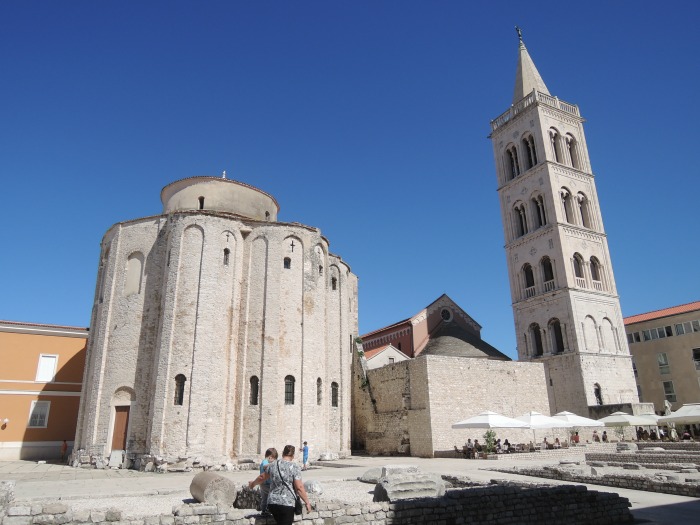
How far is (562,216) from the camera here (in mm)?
39000

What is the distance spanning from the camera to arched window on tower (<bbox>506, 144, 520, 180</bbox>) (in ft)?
144

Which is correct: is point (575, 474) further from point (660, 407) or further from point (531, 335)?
point (660, 407)

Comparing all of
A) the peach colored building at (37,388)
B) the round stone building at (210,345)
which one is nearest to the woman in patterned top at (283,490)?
the round stone building at (210,345)

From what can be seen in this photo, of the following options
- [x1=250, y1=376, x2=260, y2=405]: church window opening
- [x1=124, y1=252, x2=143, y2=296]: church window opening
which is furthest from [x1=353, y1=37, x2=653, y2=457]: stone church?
[x1=124, y1=252, x2=143, y2=296]: church window opening

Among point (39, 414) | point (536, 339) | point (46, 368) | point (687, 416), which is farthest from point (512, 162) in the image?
point (39, 414)

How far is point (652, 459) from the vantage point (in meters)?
18.8

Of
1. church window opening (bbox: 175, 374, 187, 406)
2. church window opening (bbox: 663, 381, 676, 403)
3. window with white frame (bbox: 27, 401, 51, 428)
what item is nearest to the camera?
church window opening (bbox: 175, 374, 187, 406)

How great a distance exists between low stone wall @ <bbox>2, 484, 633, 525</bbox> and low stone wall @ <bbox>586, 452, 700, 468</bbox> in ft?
30.3

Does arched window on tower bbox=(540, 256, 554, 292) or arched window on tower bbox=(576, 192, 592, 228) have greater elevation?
arched window on tower bbox=(576, 192, 592, 228)

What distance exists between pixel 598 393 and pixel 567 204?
15298mm

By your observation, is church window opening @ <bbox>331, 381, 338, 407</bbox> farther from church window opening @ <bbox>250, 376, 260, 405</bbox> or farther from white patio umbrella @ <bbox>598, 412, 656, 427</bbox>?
white patio umbrella @ <bbox>598, 412, 656, 427</bbox>

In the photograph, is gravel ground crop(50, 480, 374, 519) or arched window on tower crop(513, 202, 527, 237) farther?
arched window on tower crop(513, 202, 527, 237)

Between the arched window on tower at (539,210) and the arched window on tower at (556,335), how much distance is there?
8164 mm

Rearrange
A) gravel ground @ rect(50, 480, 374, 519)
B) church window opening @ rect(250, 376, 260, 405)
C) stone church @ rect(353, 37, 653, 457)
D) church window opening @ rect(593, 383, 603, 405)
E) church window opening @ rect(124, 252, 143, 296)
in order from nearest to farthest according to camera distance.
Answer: gravel ground @ rect(50, 480, 374, 519) < church window opening @ rect(250, 376, 260, 405) < church window opening @ rect(124, 252, 143, 296) < stone church @ rect(353, 37, 653, 457) < church window opening @ rect(593, 383, 603, 405)
